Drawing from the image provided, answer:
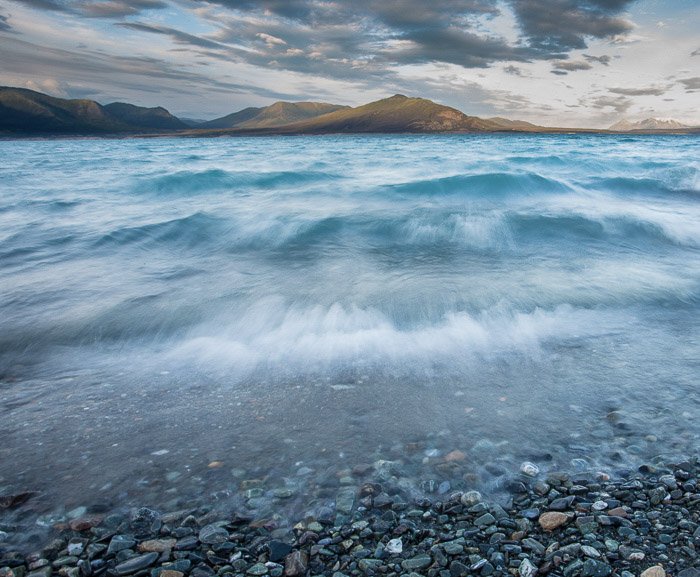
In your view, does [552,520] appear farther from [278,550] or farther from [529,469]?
[278,550]

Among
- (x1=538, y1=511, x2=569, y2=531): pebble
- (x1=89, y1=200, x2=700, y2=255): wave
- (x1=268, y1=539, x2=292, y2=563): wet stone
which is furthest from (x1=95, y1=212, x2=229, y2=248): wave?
(x1=538, y1=511, x2=569, y2=531): pebble

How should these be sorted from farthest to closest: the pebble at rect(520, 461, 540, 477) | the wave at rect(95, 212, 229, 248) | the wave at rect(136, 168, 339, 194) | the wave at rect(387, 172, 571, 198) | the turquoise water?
1. the wave at rect(136, 168, 339, 194)
2. the wave at rect(387, 172, 571, 198)
3. the wave at rect(95, 212, 229, 248)
4. the turquoise water
5. the pebble at rect(520, 461, 540, 477)

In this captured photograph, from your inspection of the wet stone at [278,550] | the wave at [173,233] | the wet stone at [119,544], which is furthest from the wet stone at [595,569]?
the wave at [173,233]

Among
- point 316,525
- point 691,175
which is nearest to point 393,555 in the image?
point 316,525

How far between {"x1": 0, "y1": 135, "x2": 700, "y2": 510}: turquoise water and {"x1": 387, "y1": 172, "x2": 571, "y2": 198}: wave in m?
5.37

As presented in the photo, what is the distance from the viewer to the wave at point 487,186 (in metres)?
17.2

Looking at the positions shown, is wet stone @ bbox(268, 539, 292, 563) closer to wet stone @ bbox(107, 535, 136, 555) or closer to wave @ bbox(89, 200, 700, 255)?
wet stone @ bbox(107, 535, 136, 555)

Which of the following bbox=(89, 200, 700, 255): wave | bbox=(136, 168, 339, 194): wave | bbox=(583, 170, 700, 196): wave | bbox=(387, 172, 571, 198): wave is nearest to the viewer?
bbox=(89, 200, 700, 255): wave

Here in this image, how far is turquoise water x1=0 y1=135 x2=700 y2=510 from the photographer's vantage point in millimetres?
3430

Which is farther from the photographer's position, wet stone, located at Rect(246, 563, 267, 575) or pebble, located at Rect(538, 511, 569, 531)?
pebble, located at Rect(538, 511, 569, 531)

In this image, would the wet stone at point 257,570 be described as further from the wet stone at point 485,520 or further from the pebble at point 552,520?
the pebble at point 552,520

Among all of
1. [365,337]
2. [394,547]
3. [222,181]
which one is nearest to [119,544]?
[394,547]

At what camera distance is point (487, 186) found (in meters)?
17.7

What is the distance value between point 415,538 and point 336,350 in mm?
2629
